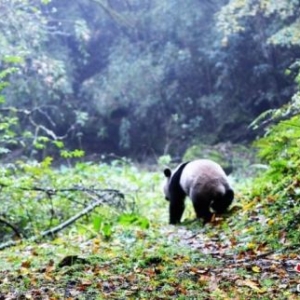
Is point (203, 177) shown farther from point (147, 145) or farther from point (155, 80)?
point (155, 80)

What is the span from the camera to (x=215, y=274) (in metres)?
5.02

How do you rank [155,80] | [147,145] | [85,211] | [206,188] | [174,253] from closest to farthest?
[174,253] < [206,188] < [85,211] < [155,80] < [147,145]

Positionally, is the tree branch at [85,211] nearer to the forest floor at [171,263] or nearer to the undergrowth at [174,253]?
the undergrowth at [174,253]

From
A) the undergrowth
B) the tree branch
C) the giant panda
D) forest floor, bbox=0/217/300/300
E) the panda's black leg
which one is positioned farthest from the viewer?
the panda's black leg

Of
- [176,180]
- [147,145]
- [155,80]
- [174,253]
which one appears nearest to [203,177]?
[176,180]

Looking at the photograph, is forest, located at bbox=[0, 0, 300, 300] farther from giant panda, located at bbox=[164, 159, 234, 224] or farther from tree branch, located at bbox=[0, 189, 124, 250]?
giant panda, located at bbox=[164, 159, 234, 224]

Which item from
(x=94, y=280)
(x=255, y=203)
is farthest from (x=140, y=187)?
(x=94, y=280)

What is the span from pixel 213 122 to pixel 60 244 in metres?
18.3

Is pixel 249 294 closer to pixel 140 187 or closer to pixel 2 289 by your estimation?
pixel 2 289

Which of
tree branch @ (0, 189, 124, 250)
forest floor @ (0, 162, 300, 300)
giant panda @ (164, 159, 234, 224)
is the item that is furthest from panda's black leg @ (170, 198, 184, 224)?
tree branch @ (0, 189, 124, 250)

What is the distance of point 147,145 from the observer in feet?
83.8

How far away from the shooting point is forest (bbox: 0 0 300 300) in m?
5.29

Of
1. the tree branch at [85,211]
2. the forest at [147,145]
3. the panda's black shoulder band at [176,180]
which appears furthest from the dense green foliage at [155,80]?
the panda's black shoulder band at [176,180]

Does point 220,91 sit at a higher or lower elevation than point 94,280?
higher
